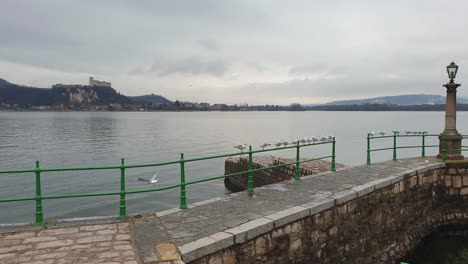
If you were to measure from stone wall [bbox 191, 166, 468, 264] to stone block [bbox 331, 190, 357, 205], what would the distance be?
0.8 inches

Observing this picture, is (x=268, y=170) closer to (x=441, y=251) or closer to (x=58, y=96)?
(x=441, y=251)

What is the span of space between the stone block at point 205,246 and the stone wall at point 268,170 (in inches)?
391

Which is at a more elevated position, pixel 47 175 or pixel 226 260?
pixel 226 260

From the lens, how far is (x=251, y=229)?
5633mm

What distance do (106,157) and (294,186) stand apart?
2569cm

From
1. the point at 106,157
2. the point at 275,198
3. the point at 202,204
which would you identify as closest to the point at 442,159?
the point at 275,198

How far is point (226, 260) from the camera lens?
530 cm

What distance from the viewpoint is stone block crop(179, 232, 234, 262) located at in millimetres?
4832

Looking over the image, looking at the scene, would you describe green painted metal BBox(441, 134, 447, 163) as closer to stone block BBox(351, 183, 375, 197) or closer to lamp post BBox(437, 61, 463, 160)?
lamp post BBox(437, 61, 463, 160)

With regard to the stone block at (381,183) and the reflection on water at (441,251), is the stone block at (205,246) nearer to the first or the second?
the stone block at (381,183)

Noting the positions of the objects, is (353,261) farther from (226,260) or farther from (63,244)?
(63,244)

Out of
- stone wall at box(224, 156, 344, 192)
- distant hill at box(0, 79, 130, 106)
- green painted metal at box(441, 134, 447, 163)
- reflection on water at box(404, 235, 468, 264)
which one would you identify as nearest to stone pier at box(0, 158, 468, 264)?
reflection on water at box(404, 235, 468, 264)

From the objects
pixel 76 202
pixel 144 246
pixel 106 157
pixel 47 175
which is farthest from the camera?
pixel 106 157

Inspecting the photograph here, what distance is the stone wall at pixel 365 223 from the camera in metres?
5.94
